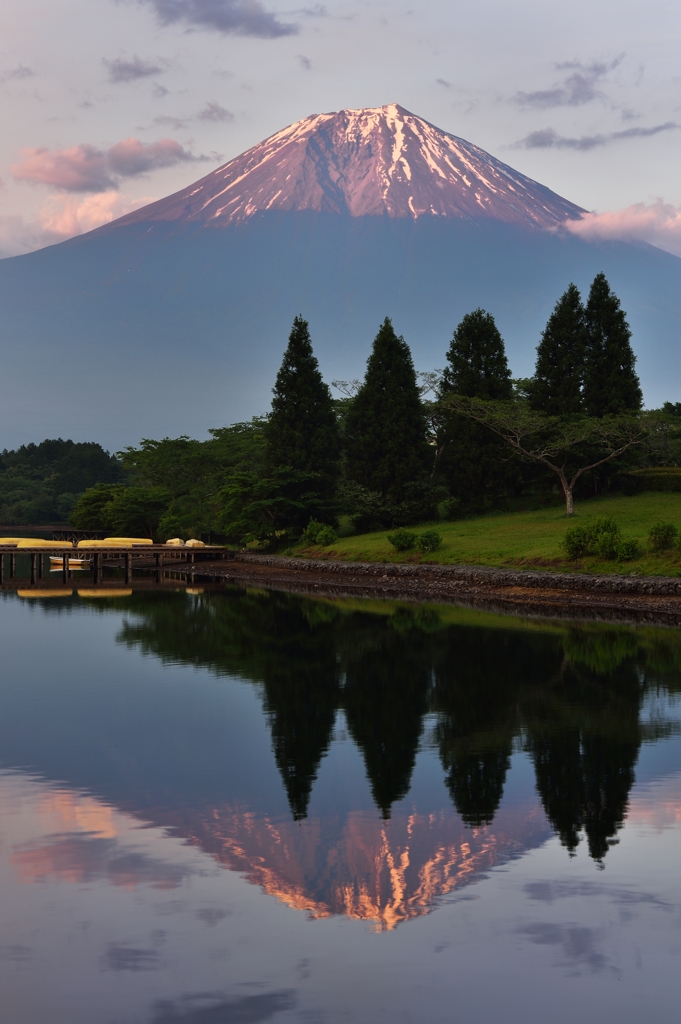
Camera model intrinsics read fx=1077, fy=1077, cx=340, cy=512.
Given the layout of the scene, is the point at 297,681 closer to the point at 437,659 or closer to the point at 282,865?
the point at 437,659

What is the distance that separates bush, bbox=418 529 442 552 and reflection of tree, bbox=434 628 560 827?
1380cm

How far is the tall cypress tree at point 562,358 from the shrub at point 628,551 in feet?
55.1

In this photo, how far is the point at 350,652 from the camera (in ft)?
82.5

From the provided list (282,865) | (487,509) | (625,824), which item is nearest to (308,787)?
(282,865)

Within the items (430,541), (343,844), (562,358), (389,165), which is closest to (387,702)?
(343,844)

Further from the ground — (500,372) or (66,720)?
(500,372)

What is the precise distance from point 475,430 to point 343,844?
41.6m

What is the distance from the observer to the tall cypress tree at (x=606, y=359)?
51.2m

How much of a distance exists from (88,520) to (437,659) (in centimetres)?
5425

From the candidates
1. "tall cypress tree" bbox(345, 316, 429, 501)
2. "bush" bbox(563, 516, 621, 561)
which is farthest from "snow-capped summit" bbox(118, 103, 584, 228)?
"bush" bbox(563, 516, 621, 561)

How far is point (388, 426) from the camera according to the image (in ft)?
169

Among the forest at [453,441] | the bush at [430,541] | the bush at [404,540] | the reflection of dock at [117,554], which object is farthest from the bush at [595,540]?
the reflection of dock at [117,554]

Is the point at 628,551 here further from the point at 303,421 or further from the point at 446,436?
the point at 303,421

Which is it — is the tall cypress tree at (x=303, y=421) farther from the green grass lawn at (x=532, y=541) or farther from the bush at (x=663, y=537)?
the bush at (x=663, y=537)
